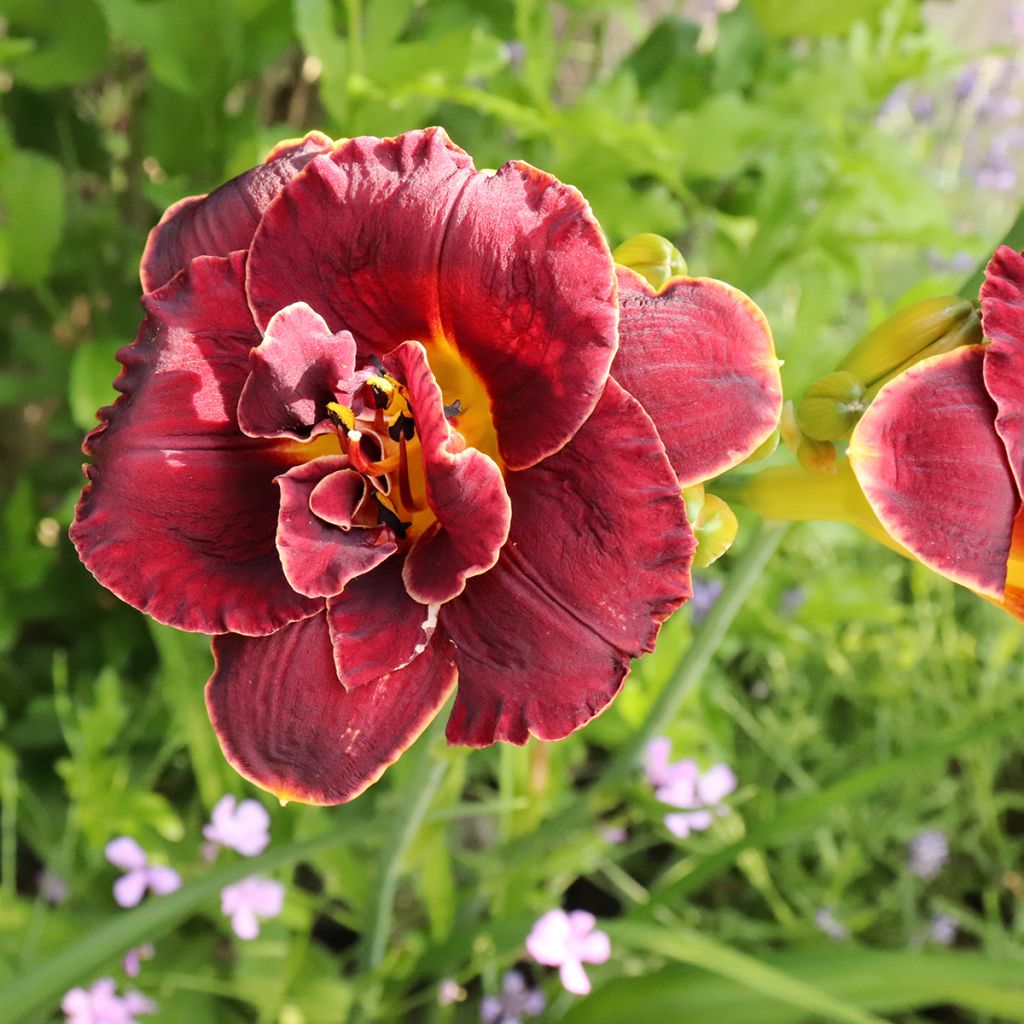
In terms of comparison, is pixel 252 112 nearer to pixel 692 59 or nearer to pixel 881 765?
pixel 692 59

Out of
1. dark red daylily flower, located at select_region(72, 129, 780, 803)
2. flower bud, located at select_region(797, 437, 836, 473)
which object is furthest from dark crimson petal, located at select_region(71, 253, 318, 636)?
flower bud, located at select_region(797, 437, 836, 473)

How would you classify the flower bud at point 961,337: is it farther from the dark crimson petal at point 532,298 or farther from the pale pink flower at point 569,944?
the pale pink flower at point 569,944

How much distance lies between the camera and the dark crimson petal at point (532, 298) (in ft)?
1.28

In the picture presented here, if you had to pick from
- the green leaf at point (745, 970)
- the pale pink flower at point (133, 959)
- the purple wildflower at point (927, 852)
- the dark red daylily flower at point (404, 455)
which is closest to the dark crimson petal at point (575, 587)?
the dark red daylily flower at point (404, 455)

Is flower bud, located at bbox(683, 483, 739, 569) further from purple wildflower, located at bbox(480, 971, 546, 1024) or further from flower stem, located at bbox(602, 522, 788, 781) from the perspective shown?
purple wildflower, located at bbox(480, 971, 546, 1024)

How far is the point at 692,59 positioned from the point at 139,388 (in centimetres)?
96

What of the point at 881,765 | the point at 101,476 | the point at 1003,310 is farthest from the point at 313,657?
the point at 881,765

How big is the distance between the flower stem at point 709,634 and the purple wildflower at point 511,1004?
357 mm

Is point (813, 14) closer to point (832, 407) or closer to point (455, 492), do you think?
point (832, 407)

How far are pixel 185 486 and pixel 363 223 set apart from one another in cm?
15

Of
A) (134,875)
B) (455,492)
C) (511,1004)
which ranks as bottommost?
(511,1004)

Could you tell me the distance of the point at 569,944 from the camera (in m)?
0.73

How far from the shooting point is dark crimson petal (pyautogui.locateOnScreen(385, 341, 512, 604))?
0.40 meters

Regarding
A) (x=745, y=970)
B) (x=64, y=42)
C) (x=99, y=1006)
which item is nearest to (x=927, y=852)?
(x=745, y=970)
